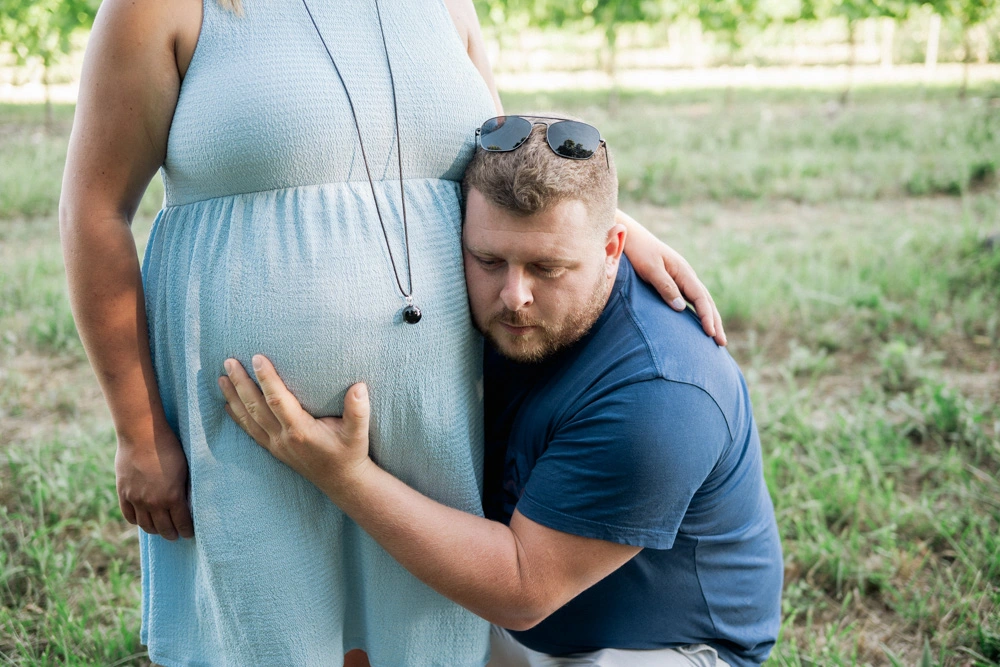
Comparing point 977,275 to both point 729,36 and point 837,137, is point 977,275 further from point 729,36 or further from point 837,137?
point 729,36

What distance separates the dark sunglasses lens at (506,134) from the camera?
1.53m

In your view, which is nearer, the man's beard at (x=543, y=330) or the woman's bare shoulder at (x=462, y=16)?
the man's beard at (x=543, y=330)

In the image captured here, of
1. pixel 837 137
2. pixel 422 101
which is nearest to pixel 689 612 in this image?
pixel 422 101

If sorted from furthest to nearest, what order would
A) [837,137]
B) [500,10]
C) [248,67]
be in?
[500,10] < [837,137] < [248,67]

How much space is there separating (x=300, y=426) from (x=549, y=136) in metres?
0.71

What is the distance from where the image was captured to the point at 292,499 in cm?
155

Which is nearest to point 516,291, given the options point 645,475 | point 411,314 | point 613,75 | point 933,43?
point 411,314

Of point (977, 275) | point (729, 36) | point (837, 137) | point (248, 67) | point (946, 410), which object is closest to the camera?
point (248, 67)

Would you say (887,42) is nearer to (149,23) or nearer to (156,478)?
(149,23)

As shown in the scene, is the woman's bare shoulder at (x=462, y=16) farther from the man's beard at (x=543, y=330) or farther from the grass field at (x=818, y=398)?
the grass field at (x=818, y=398)

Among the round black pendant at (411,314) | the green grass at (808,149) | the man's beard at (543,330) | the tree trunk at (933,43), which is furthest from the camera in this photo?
the tree trunk at (933,43)

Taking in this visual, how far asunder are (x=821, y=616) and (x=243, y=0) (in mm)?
2480

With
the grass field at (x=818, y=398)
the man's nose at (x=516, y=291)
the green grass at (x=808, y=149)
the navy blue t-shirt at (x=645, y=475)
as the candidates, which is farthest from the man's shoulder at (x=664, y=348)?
the green grass at (x=808, y=149)

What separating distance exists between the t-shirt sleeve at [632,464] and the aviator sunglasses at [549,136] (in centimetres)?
47
